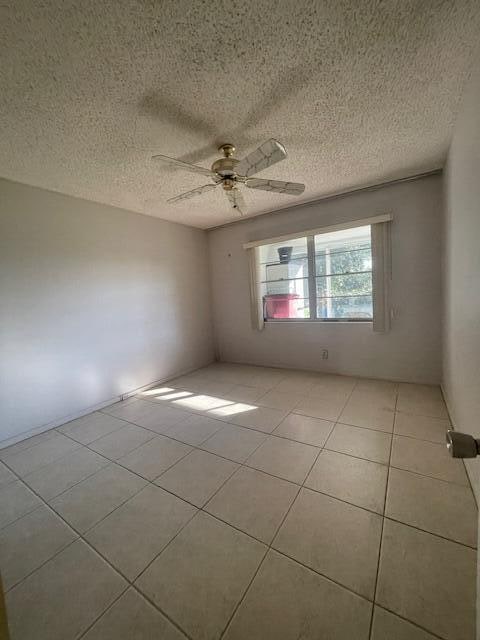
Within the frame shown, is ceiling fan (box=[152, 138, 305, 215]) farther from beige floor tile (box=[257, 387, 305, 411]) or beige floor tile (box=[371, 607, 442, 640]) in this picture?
beige floor tile (box=[371, 607, 442, 640])

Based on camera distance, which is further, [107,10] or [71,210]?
[71,210]

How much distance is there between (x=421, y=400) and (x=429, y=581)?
1858 mm

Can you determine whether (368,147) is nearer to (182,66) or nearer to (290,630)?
(182,66)

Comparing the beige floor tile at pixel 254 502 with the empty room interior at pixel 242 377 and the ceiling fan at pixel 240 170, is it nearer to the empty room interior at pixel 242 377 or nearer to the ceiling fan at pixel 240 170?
the empty room interior at pixel 242 377

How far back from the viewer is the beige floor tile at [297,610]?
865 millimetres

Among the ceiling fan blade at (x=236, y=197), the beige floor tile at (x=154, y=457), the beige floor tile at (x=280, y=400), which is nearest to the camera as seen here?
the beige floor tile at (x=154, y=457)

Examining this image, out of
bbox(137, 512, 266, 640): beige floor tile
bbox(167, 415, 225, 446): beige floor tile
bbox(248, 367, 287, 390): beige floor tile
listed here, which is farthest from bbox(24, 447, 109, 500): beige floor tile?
bbox(248, 367, 287, 390): beige floor tile

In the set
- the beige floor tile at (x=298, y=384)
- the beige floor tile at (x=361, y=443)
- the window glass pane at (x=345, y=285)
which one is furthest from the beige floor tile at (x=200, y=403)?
the window glass pane at (x=345, y=285)

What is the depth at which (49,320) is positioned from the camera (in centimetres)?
245

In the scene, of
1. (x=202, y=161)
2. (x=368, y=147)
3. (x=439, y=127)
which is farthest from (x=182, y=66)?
(x=439, y=127)

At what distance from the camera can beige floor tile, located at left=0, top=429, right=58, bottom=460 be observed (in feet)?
6.73

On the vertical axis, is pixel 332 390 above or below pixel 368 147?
below

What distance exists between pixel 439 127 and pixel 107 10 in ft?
7.24

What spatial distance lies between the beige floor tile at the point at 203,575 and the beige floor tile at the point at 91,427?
142cm
